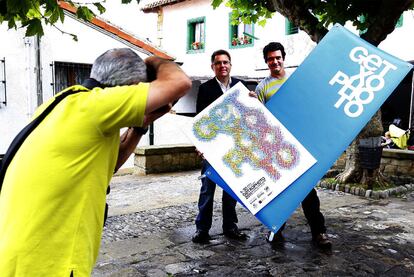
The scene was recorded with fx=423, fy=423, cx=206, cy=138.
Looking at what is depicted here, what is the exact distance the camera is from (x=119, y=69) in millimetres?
1521

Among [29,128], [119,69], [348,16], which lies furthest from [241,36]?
[29,128]

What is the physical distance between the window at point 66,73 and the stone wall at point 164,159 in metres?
3.53

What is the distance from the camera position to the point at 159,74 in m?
1.53

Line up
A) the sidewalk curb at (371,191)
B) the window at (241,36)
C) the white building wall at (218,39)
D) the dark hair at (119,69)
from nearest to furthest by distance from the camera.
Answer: the dark hair at (119,69) < the sidewalk curb at (371,191) < the white building wall at (218,39) < the window at (241,36)

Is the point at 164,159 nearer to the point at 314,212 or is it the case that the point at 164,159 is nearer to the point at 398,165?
the point at 398,165

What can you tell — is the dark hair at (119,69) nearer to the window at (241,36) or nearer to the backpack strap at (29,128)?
the backpack strap at (29,128)

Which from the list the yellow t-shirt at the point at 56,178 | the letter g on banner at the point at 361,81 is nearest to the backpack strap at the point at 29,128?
the yellow t-shirt at the point at 56,178

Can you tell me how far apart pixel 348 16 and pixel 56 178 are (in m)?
4.66

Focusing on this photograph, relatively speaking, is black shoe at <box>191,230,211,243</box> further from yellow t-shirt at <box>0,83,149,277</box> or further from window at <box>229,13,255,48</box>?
window at <box>229,13,255,48</box>

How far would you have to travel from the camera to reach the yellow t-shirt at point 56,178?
141 cm

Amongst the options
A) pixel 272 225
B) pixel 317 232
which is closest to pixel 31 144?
pixel 272 225

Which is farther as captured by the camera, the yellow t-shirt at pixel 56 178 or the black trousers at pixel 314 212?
the black trousers at pixel 314 212

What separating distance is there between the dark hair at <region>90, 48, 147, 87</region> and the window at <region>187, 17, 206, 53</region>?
17261 millimetres

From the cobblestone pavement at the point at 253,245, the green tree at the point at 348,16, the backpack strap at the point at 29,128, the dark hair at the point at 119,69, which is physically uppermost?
the green tree at the point at 348,16
